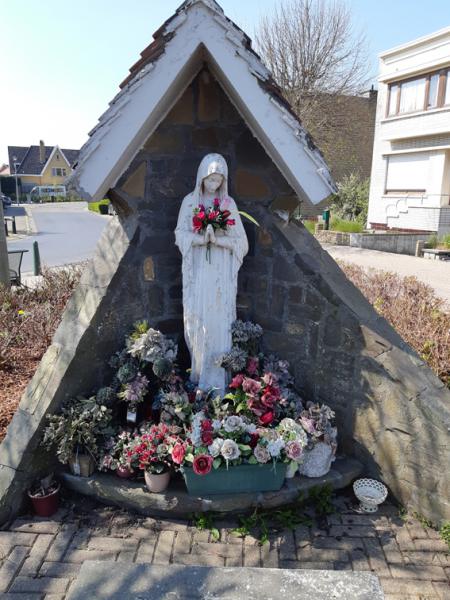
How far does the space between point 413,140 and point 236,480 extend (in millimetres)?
21492

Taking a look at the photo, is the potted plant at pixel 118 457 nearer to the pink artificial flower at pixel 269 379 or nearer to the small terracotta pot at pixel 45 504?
the small terracotta pot at pixel 45 504

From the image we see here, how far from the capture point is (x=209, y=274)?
3.58 meters

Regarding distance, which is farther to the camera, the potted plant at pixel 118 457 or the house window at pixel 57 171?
the house window at pixel 57 171

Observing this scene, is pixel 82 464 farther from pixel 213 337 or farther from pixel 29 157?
pixel 29 157

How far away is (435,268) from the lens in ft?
41.8

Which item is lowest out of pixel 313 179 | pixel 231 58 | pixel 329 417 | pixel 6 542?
pixel 6 542

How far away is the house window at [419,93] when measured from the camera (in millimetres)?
19172

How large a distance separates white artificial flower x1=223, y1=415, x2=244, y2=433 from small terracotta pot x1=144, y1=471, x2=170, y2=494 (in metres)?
0.55

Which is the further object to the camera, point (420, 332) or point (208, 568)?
point (420, 332)

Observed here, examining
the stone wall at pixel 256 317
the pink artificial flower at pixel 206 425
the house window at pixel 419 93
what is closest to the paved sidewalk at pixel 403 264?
the stone wall at pixel 256 317

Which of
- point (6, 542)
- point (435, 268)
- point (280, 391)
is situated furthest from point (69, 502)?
point (435, 268)

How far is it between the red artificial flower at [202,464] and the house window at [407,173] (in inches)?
807

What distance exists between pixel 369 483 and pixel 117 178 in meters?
3.13

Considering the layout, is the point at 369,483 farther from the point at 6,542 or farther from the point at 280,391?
the point at 6,542
